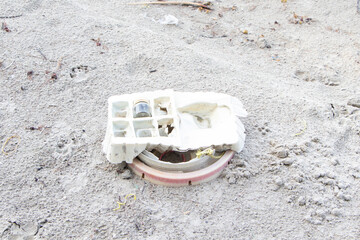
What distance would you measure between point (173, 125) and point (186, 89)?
65 centimetres

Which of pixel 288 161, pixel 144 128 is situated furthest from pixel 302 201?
pixel 144 128

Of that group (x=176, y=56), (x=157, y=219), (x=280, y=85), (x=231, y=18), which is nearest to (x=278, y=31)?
(x=231, y=18)

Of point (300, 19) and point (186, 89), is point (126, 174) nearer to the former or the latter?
point (186, 89)

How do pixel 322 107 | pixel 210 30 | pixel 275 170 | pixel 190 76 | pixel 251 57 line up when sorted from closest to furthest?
1. pixel 275 170
2. pixel 322 107
3. pixel 190 76
4. pixel 251 57
5. pixel 210 30

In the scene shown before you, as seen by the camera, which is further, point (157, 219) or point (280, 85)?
point (280, 85)

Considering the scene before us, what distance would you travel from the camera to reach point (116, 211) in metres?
2.15

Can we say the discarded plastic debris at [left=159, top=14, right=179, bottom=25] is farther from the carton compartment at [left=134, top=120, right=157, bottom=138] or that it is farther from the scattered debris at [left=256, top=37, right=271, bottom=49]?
the carton compartment at [left=134, top=120, right=157, bottom=138]

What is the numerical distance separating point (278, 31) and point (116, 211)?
A: 8.39 ft

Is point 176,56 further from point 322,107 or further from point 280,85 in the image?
point 322,107

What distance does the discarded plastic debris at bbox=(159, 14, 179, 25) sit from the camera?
386 centimetres

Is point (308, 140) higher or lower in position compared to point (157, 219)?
higher

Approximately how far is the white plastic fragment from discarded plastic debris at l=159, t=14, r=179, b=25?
148 centimetres

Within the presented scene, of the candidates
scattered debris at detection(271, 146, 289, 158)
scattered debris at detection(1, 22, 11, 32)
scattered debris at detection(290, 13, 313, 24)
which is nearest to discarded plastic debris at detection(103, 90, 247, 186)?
scattered debris at detection(271, 146, 289, 158)

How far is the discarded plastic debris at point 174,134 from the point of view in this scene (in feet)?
7.32
